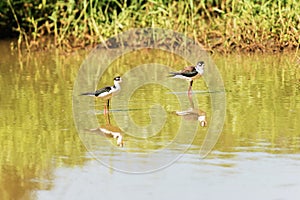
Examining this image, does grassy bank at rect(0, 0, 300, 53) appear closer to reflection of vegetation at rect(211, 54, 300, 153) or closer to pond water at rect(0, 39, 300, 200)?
reflection of vegetation at rect(211, 54, 300, 153)

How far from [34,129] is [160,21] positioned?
4141mm

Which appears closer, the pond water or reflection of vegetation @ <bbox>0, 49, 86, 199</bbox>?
the pond water

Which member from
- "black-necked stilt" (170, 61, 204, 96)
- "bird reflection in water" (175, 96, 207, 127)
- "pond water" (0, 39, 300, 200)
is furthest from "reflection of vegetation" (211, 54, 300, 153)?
"black-necked stilt" (170, 61, 204, 96)

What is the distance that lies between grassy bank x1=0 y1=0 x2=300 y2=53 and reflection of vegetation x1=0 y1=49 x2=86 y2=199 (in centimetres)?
122

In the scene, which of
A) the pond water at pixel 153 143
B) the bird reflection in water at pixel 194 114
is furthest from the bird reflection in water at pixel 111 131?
the bird reflection in water at pixel 194 114

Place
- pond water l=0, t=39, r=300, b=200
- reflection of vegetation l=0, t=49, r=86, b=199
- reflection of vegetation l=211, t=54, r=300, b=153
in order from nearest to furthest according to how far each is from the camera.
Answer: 1. pond water l=0, t=39, r=300, b=200
2. reflection of vegetation l=0, t=49, r=86, b=199
3. reflection of vegetation l=211, t=54, r=300, b=153

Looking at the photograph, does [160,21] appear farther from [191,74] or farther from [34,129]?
[34,129]

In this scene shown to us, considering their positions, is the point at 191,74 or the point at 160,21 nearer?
the point at 191,74

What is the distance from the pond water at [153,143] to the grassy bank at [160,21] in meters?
1.06

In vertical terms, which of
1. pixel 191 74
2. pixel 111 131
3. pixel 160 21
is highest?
pixel 160 21

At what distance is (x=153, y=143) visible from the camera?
249 inches

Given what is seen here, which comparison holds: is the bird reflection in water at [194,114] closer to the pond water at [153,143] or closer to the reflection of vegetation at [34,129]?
the pond water at [153,143]

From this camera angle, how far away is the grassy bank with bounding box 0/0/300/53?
10.2m

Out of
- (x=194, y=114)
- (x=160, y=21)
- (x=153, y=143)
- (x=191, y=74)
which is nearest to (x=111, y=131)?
(x=153, y=143)
